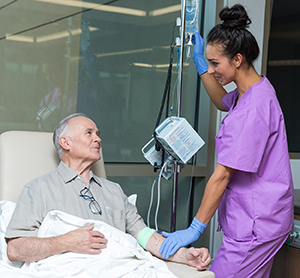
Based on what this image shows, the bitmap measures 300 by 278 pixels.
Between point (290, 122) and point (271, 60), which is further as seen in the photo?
point (290, 122)

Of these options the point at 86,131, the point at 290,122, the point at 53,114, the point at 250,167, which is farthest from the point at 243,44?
the point at 290,122

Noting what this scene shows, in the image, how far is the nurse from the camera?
1.37 meters

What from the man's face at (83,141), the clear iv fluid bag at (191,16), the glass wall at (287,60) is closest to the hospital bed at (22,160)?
the man's face at (83,141)

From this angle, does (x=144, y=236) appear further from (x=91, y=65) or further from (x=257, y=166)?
(x=91, y=65)

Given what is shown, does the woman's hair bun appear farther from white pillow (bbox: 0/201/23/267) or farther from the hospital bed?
white pillow (bbox: 0/201/23/267)

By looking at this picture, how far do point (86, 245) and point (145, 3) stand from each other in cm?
168

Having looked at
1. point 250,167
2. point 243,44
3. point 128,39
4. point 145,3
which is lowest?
point 250,167

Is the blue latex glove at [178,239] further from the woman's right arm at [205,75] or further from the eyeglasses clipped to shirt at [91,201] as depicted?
the woman's right arm at [205,75]

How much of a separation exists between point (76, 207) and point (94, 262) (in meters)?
0.29

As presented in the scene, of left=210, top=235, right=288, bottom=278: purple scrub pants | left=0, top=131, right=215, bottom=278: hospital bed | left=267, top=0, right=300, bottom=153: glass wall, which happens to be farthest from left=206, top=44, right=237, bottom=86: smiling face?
left=267, top=0, right=300, bottom=153: glass wall

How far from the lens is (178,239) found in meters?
1.44

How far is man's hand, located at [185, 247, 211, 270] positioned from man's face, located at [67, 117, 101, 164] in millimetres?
536

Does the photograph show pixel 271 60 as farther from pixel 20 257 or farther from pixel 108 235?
pixel 20 257

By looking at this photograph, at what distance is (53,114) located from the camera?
201cm
